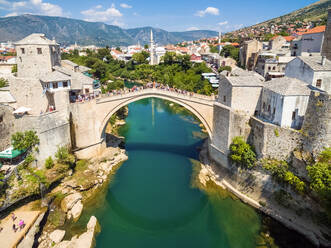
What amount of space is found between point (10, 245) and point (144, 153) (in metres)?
16.4

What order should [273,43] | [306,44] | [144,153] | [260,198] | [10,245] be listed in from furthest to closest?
1. [273,43]
2. [306,44]
3. [144,153]
4. [260,198]
5. [10,245]

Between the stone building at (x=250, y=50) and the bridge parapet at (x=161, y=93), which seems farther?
the stone building at (x=250, y=50)

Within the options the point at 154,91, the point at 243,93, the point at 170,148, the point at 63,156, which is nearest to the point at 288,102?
the point at 243,93

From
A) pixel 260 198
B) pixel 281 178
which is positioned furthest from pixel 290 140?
pixel 260 198

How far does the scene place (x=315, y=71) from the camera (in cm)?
1852

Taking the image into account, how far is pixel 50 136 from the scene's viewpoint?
790 inches

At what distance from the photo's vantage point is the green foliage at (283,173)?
15.6 meters

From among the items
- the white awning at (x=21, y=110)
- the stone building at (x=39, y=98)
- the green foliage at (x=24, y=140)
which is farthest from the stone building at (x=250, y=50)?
the green foliage at (x=24, y=140)

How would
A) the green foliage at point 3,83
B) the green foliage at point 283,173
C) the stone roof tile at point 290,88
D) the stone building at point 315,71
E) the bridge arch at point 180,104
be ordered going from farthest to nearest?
the green foliage at point 3,83 < the bridge arch at point 180,104 < the stone building at point 315,71 < the stone roof tile at point 290,88 < the green foliage at point 283,173

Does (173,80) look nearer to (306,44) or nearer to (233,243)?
(306,44)

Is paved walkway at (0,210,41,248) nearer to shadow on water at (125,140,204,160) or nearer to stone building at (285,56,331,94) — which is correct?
shadow on water at (125,140,204,160)

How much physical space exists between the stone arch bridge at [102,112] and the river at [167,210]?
4287 mm

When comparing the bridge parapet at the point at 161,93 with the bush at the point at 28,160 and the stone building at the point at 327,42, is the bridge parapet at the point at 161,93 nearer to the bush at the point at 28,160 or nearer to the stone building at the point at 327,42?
the bush at the point at 28,160

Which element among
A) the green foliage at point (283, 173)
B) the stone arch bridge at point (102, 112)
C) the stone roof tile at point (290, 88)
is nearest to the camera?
the green foliage at point (283, 173)
